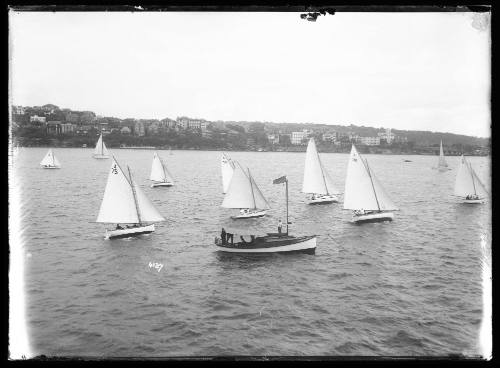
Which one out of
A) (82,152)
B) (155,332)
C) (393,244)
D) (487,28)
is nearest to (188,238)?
(82,152)

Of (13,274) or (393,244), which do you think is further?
(393,244)

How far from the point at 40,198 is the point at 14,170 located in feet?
102

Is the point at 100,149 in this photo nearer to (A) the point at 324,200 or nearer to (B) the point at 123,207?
(B) the point at 123,207

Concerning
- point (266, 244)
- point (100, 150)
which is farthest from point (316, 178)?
point (100, 150)

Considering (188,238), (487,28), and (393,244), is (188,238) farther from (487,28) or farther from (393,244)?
(487,28)

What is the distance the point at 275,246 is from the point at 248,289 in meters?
6.27

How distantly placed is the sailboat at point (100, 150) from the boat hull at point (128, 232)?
643 cm

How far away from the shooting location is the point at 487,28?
50.2 ft

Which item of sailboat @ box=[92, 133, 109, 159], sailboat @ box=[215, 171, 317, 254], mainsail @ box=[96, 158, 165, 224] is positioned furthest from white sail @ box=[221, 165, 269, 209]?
sailboat @ box=[92, 133, 109, 159]

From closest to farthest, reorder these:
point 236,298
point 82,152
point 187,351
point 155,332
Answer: point 187,351
point 155,332
point 236,298
point 82,152

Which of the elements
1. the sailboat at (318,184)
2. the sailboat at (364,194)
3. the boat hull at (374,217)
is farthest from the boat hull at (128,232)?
the sailboat at (318,184)

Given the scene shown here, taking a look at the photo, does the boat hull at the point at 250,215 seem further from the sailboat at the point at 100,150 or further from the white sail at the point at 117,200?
the sailboat at the point at 100,150

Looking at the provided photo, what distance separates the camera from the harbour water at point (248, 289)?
1845 centimetres
